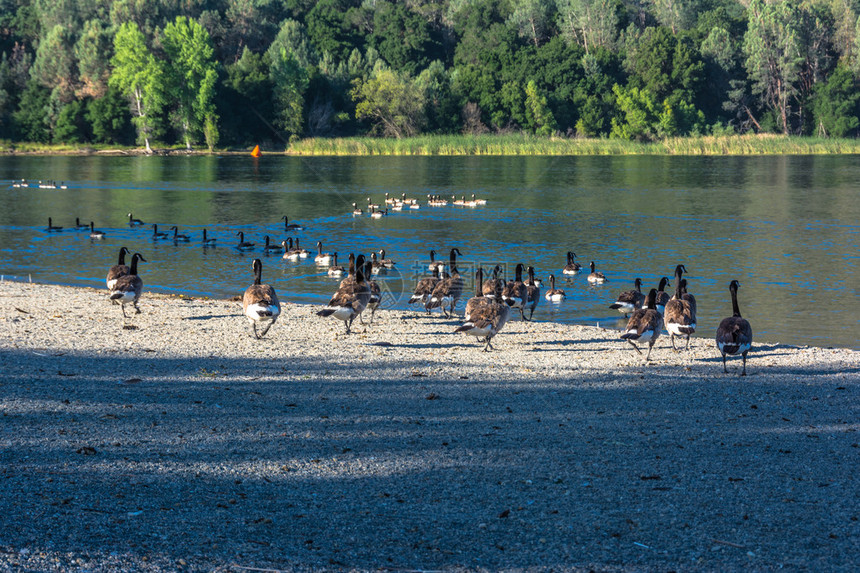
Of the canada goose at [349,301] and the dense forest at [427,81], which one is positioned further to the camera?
the dense forest at [427,81]

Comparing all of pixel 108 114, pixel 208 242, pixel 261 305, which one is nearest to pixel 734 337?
pixel 261 305

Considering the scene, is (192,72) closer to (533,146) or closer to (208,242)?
(533,146)

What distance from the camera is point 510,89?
124m

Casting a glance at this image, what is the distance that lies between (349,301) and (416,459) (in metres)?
8.72

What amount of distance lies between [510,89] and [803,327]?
10651 centimetres

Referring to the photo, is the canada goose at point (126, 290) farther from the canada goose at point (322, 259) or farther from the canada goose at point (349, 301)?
the canada goose at point (322, 259)

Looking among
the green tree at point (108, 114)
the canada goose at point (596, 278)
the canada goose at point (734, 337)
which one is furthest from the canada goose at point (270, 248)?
the green tree at point (108, 114)

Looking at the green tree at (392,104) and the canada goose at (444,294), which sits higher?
the green tree at (392,104)

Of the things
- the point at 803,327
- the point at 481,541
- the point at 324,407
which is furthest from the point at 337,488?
the point at 803,327

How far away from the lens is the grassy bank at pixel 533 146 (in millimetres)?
114125

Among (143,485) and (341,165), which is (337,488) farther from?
(341,165)

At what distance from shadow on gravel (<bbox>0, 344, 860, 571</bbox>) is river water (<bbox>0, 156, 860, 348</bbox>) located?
9.60 m

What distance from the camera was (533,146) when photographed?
116250mm

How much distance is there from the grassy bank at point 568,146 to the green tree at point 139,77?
19.6 meters
